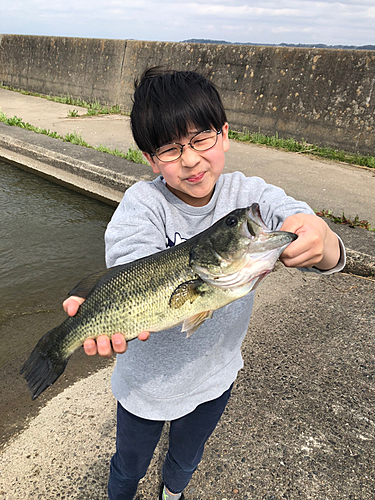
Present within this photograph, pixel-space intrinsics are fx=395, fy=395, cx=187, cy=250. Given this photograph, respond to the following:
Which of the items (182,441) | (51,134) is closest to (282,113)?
(51,134)

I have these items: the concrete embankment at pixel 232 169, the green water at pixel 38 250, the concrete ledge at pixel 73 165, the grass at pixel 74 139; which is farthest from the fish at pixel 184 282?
the grass at pixel 74 139

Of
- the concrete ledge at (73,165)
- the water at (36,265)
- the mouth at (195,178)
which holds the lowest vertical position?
the water at (36,265)

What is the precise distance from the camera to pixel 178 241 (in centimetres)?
209

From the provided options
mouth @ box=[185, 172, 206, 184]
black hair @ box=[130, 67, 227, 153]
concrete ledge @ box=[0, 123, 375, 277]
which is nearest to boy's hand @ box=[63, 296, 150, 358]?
mouth @ box=[185, 172, 206, 184]

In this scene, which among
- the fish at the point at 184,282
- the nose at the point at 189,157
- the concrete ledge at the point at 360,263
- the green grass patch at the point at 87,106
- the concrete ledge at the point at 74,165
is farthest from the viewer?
the green grass patch at the point at 87,106

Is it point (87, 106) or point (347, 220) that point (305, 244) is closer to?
point (347, 220)

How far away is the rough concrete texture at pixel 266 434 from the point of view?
2406mm

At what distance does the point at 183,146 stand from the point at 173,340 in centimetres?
98

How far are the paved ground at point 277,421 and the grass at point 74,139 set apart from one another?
4.13 metres

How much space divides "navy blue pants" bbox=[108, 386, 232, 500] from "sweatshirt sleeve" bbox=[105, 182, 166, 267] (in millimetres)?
887

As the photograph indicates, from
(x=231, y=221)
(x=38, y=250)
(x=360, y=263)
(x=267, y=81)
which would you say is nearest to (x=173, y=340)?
(x=231, y=221)

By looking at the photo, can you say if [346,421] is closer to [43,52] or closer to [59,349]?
[59,349]

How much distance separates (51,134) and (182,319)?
29.0 feet

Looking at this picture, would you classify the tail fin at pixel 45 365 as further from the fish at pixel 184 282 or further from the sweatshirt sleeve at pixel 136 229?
the sweatshirt sleeve at pixel 136 229
